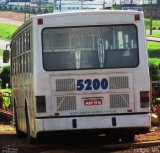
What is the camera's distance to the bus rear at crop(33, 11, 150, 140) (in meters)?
14.7

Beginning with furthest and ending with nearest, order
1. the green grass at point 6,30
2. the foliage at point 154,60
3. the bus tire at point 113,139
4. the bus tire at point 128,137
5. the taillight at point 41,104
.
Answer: the green grass at point 6,30, the foliage at point 154,60, the bus tire at point 113,139, the bus tire at point 128,137, the taillight at point 41,104

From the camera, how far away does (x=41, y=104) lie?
14695 mm

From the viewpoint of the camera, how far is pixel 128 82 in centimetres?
1486

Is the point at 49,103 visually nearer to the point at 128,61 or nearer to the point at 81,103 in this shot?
the point at 81,103

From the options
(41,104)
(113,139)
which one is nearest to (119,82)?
(41,104)

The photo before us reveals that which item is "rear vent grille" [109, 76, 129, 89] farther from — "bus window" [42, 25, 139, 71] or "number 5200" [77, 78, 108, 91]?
"bus window" [42, 25, 139, 71]

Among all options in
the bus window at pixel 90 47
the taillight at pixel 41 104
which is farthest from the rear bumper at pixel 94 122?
the bus window at pixel 90 47

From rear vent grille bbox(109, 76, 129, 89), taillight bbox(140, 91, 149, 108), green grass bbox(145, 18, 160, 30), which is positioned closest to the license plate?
rear vent grille bbox(109, 76, 129, 89)

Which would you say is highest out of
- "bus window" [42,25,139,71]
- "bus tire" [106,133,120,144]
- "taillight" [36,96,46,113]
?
"bus window" [42,25,139,71]

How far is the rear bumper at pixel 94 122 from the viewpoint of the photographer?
14688 millimetres

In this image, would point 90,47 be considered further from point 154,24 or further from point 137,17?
point 154,24

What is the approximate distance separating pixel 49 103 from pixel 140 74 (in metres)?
1.98

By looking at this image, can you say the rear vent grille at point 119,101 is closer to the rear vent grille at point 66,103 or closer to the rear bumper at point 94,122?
the rear bumper at point 94,122

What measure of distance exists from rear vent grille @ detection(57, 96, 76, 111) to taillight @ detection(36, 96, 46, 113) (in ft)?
0.97
